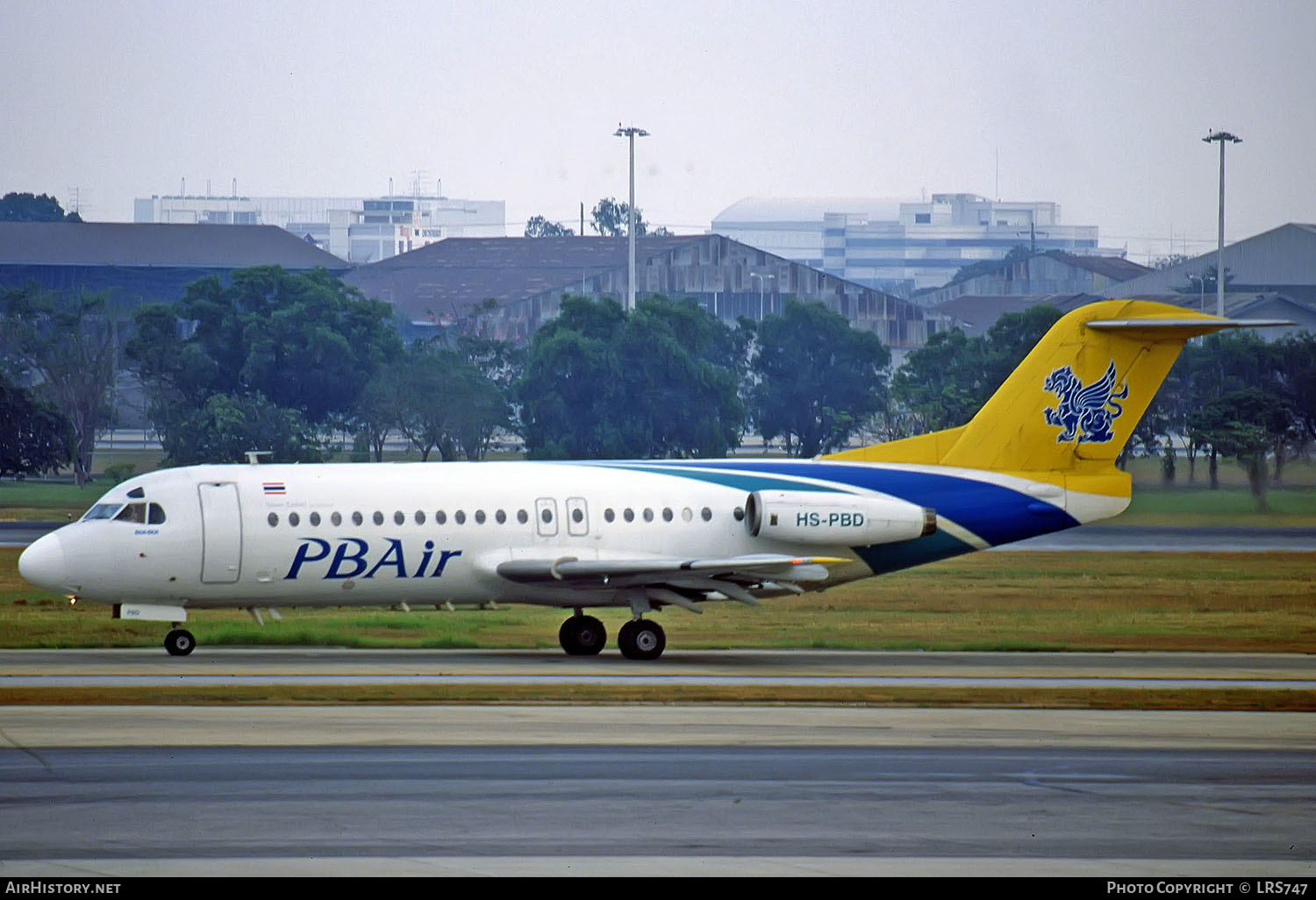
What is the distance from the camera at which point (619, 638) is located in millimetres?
31828

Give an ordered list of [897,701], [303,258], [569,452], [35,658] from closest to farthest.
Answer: [897,701]
[35,658]
[569,452]
[303,258]

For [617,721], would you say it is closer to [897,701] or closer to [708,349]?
[897,701]

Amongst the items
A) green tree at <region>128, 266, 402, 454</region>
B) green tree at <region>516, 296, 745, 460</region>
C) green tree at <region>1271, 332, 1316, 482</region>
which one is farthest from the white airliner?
green tree at <region>128, 266, 402, 454</region>

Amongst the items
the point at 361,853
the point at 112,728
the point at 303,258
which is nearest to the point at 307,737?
the point at 112,728

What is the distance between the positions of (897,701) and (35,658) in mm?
14291

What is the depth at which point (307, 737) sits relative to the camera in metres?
21.6

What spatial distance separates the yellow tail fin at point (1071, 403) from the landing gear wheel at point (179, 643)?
12.3m

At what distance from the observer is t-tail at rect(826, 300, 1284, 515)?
33.7 meters

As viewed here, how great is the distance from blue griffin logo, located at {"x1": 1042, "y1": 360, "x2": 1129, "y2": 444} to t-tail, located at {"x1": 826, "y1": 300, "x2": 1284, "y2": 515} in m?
0.02

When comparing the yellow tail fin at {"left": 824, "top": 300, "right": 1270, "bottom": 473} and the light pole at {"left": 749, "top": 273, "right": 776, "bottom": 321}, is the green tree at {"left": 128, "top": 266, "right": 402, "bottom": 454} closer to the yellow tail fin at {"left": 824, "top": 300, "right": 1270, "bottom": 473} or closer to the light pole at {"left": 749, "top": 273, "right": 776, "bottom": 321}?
the light pole at {"left": 749, "top": 273, "right": 776, "bottom": 321}

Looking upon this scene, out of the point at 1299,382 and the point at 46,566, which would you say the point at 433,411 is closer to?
the point at 1299,382

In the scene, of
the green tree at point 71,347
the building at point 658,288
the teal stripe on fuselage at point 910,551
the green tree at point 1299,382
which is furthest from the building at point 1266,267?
the teal stripe on fuselage at point 910,551

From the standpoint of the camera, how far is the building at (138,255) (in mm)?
141625

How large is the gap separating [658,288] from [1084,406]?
10538 centimetres
